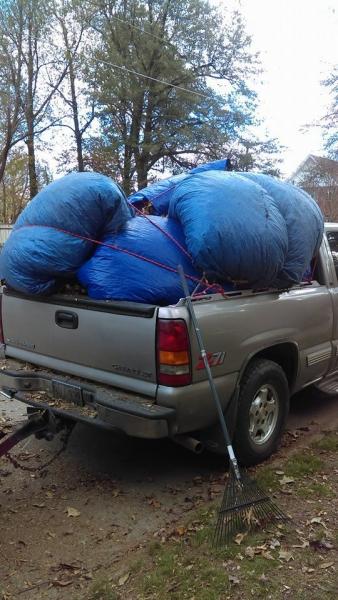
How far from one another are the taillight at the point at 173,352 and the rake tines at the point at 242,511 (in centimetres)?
71

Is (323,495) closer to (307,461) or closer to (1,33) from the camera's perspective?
(307,461)

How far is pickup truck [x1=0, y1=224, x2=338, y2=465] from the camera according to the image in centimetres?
327

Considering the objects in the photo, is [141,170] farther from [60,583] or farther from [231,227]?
[60,583]

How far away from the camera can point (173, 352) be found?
3234 mm

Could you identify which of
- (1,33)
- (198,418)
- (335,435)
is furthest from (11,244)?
(1,33)

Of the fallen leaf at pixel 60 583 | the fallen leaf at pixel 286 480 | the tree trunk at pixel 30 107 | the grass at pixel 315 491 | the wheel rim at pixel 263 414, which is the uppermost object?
the tree trunk at pixel 30 107

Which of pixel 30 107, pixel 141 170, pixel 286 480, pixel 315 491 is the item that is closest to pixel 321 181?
pixel 141 170

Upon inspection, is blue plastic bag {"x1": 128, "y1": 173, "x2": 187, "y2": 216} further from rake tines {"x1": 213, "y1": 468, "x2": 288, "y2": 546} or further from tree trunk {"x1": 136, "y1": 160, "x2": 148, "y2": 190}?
tree trunk {"x1": 136, "y1": 160, "x2": 148, "y2": 190}

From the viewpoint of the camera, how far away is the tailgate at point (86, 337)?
3328 millimetres

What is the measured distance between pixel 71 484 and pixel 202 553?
1253mm

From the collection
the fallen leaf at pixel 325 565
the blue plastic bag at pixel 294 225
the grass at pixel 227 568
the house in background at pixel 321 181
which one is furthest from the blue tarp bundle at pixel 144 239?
the house in background at pixel 321 181

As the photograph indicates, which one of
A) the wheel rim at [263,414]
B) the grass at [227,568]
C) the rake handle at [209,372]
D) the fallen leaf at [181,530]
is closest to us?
the grass at [227,568]

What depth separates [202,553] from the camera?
2898mm

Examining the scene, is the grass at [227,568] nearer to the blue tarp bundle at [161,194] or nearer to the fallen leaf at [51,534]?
the fallen leaf at [51,534]
